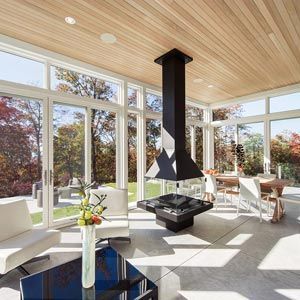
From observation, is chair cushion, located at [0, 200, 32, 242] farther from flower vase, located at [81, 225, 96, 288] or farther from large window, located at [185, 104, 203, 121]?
large window, located at [185, 104, 203, 121]

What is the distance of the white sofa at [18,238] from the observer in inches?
83.3

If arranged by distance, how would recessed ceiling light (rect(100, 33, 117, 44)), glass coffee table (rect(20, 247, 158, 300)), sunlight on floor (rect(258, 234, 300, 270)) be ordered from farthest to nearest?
1. recessed ceiling light (rect(100, 33, 117, 44))
2. sunlight on floor (rect(258, 234, 300, 270))
3. glass coffee table (rect(20, 247, 158, 300))

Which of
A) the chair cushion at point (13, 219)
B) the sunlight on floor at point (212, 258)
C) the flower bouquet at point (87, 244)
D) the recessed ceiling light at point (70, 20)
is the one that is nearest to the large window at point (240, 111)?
the sunlight on floor at point (212, 258)

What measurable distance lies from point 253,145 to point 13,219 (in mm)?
6477

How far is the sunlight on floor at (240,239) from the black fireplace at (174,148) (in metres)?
0.67

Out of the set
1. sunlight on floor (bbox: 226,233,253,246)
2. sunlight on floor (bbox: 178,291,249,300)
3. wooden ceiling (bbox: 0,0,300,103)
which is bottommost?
sunlight on floor (bbox: 178,291,249,300)

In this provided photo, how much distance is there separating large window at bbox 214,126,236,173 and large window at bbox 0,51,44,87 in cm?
591

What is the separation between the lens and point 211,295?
79.6 inches

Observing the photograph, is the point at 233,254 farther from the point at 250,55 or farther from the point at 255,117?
the point at 255,117

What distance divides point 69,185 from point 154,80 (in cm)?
325

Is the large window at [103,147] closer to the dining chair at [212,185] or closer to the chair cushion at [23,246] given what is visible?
the chair cushion at [23,246]

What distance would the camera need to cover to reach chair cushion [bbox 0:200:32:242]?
2.52 metres

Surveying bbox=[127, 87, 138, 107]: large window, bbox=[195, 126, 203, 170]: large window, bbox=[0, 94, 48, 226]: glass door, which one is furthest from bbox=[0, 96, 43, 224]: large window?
bbox=[195, 126, 203, 170]: large window

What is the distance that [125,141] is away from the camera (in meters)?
4.83
